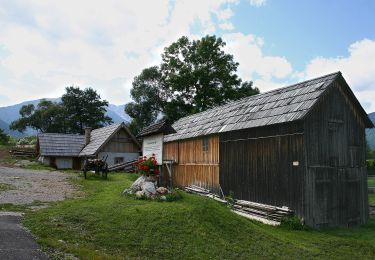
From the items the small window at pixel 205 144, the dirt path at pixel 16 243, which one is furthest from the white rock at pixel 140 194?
the small window at pixel 205 144

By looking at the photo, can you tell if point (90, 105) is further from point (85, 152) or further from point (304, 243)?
point (304, 243)

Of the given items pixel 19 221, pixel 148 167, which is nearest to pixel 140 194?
pixel 148 167

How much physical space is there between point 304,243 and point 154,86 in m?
43.6

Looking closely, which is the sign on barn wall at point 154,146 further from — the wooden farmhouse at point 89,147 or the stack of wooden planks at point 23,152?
the stack of wooden planks at point 23,152

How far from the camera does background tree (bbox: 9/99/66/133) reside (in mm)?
59750

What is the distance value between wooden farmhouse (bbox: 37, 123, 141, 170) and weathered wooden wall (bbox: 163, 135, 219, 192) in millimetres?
13085

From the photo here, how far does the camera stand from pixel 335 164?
16.1m

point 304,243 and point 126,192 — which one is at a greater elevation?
point 126,192

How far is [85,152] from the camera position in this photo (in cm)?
3859

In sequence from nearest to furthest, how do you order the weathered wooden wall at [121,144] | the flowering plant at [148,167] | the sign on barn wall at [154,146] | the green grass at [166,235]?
the green grass at [166,235] < the flowering plant at [148,167] < the sign on barn wall at [154,146] < the weathered wooden wall at [121,144]

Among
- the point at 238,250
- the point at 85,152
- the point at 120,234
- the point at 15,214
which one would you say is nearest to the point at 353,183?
the point at 238,250

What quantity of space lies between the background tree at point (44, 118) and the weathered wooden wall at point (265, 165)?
46645 mm

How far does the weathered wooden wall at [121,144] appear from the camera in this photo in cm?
3800

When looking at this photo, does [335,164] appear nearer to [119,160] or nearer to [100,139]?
[119,160]
